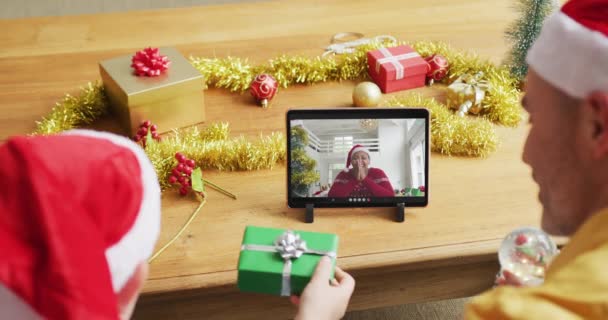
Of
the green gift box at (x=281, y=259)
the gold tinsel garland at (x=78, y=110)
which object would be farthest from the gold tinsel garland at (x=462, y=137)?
the gold tinsel garland at (x=78, y=110)

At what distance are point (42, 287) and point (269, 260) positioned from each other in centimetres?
44

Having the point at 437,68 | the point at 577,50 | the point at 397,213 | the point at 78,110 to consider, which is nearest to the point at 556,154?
the point at 577,50

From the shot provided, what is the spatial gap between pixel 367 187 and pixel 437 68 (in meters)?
0.46

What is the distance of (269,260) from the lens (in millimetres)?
1058

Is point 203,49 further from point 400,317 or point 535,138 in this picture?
point 535,138

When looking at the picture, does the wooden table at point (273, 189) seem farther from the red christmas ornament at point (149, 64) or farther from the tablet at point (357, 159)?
the red christmas ornament at point (149, 64)

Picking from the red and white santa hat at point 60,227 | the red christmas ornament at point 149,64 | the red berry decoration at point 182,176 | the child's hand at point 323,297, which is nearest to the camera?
the red and white santa hat at point 60,227

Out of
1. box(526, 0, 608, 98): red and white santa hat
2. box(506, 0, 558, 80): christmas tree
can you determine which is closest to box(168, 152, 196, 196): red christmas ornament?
box(526, 0, 608, 98): red and white santa hat

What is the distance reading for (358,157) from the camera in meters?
1.20

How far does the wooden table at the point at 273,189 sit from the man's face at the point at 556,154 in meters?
0.26

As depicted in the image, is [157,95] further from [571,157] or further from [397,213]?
[571,157]

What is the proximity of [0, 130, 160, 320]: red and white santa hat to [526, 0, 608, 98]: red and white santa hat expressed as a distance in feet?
1.65

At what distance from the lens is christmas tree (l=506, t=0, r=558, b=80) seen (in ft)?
4.99

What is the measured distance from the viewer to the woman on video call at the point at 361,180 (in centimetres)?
120
